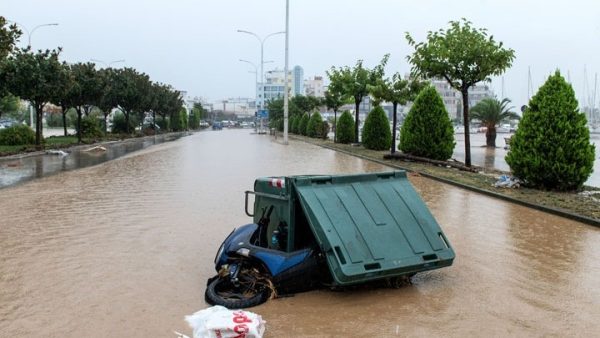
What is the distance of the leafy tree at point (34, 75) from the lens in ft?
78.9

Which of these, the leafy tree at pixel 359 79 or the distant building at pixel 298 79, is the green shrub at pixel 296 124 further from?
the distant building at pixel 298 79

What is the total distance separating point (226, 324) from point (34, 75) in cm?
2341

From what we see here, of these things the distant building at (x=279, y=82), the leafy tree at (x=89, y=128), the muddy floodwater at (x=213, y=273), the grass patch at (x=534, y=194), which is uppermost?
the distant building at (x=279, y=82)

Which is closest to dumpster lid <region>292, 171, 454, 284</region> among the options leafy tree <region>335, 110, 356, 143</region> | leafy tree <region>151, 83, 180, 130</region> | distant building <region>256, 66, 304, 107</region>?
leafy tree <region>335, 110, 356, 143</region>

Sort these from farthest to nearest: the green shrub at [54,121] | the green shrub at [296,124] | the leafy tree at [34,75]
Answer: the green shrub at [54,121], the green shrub at [296,124], the leafy tree at [34,75]

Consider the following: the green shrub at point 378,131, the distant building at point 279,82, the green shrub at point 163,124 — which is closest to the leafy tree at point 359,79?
the green shrub at point 378,131

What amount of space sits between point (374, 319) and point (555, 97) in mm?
9626

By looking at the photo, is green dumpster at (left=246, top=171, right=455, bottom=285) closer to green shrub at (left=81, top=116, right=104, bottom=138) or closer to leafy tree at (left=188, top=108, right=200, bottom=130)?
green shrub at (left=81, top=116, right=104, bottom=138)

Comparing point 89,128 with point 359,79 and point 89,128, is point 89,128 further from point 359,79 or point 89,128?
point 359,79

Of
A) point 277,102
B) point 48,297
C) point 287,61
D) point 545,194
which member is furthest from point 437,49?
point 277,102

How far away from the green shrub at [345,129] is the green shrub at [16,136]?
1710 centimetres

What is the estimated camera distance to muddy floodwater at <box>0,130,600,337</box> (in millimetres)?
4812

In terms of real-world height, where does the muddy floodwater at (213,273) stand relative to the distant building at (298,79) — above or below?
below

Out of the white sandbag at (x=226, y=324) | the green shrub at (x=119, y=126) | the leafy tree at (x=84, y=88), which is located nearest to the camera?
the white sandbag at (x=226, y=324)
